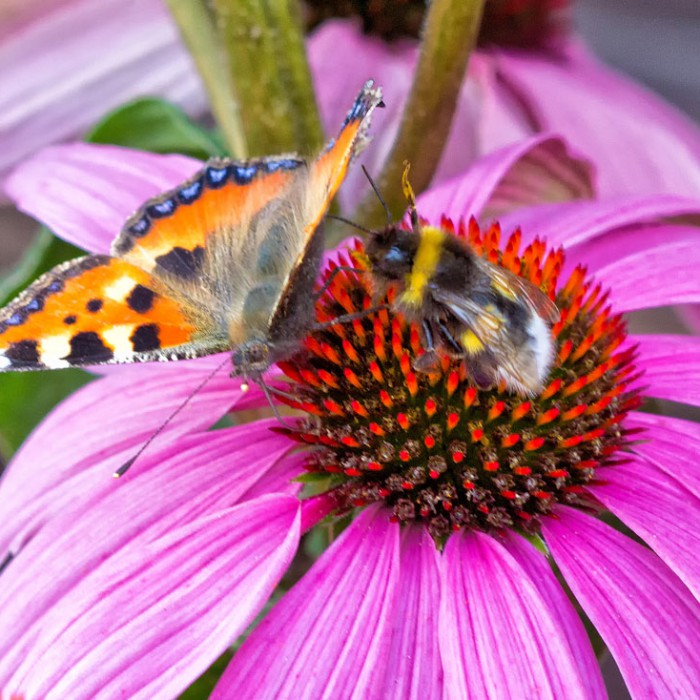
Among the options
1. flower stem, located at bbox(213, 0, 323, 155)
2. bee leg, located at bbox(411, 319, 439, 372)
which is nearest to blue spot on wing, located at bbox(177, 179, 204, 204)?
flower stem, located at bbox(213, 0, 323, 155)

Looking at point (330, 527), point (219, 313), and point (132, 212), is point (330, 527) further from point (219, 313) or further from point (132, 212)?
point (132, 212)

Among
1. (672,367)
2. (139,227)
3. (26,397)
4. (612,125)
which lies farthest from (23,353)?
(612,125)

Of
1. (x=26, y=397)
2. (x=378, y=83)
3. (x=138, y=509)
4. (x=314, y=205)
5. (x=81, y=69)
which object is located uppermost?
(x=81, y=69)

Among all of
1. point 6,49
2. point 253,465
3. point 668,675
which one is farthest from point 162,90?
point 668,675

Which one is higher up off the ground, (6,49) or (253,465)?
(6,49)

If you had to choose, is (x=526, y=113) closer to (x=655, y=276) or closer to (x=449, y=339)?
(x=655, y=276)
